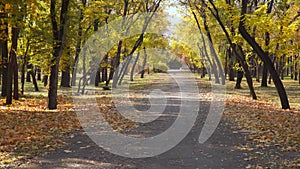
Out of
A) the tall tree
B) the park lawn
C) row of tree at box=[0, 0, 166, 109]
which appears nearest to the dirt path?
the park lawn

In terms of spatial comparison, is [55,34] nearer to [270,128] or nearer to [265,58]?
[265,58]

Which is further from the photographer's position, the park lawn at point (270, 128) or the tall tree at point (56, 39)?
the tall tree at point (56, 39)

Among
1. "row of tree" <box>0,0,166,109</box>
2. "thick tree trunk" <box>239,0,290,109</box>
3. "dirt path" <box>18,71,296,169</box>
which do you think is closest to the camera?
"dirt path" <box>18,71,296,169</box>

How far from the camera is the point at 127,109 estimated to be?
15484 millimetres

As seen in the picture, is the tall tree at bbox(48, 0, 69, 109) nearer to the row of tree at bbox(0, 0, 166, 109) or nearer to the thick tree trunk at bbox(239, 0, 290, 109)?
the row of tree at bbox(0, 0, 166, 109)

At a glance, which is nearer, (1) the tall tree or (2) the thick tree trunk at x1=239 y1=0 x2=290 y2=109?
(1) the tall tree

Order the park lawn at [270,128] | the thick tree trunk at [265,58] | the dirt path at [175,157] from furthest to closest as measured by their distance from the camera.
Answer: the thick tree trunk at [265,58], the park lawn at [270,128], the dirt path at [175,157]

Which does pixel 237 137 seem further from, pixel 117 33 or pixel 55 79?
pixel 117 33

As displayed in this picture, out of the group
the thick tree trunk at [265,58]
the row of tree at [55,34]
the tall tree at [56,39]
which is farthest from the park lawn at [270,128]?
the row of tree at [55,34]

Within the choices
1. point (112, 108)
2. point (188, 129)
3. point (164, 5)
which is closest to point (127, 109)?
point (112, 108)

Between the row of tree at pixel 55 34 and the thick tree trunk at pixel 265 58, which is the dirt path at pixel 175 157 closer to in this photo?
the row of tree at pixel 55 34

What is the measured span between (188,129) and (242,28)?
631 centimetres

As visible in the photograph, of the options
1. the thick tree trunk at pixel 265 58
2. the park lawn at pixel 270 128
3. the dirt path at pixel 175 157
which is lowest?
the dirt path at pixel 175 157

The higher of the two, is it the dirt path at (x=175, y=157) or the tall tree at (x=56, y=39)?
the tall tree at (x=56, y=39)
